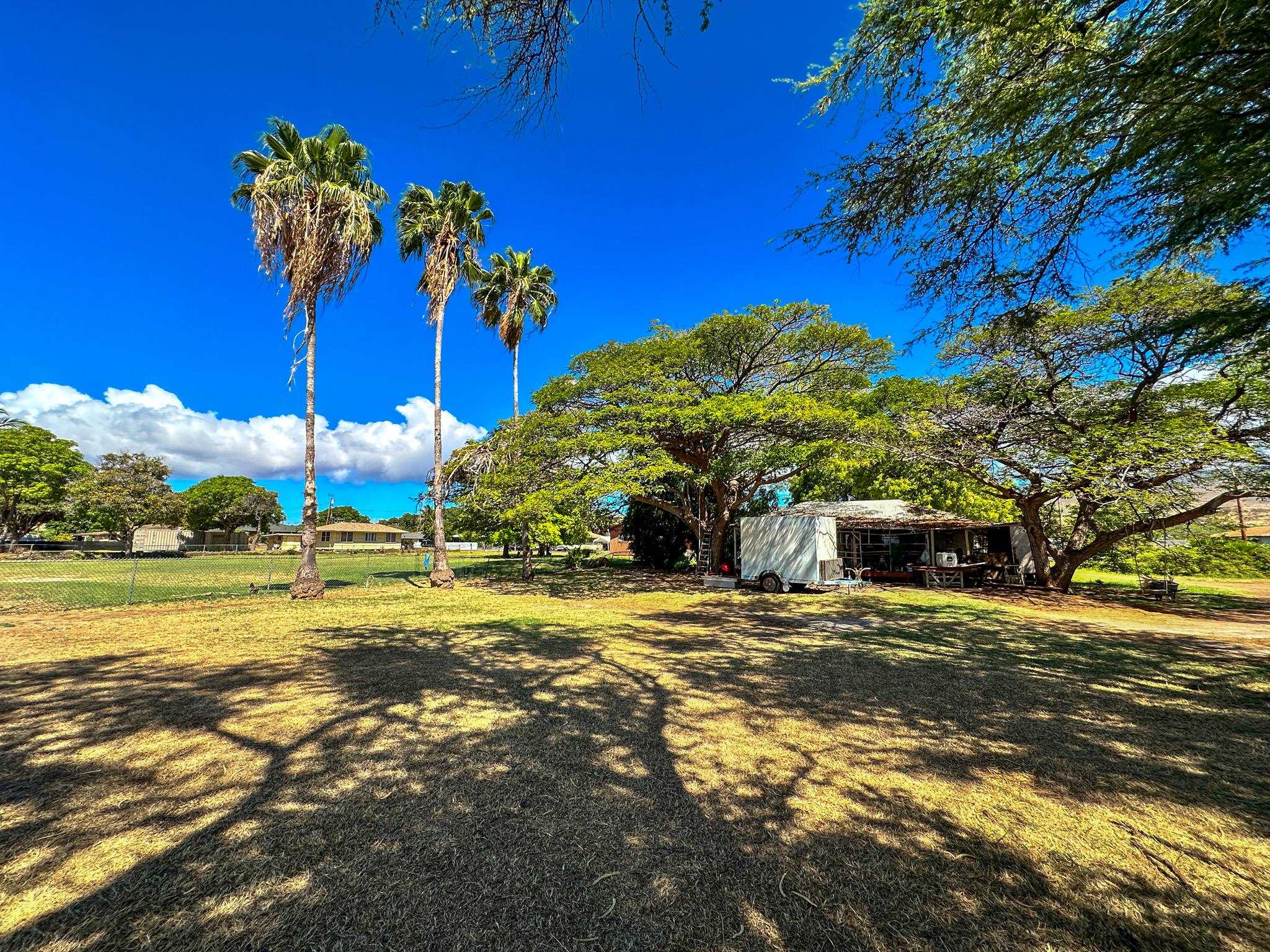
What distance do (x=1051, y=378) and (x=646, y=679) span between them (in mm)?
13947

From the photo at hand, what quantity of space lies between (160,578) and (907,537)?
3307 cm

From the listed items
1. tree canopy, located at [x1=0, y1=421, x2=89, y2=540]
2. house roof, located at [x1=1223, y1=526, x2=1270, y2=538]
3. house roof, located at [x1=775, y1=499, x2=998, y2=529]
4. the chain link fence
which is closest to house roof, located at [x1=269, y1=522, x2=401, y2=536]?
tree canopy, located at [x1=0, y1=421, x2=89, y2=540]

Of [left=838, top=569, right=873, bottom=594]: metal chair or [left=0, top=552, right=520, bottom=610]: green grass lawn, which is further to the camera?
[left=838, top=569, right=873, bottom=594]: metal chair

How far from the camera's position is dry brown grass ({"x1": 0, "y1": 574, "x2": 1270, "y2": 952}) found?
82.3 inches

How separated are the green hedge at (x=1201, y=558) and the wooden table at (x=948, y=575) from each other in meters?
4.45

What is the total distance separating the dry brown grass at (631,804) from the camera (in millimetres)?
2090

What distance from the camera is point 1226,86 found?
3275mm

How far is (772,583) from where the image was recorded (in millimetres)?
15695

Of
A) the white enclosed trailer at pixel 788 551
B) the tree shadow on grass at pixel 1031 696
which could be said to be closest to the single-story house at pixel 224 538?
the white enclosed trailer at pixel 788 551

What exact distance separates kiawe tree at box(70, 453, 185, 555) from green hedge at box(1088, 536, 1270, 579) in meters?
60.2

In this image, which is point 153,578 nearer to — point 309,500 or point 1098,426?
point 309,500

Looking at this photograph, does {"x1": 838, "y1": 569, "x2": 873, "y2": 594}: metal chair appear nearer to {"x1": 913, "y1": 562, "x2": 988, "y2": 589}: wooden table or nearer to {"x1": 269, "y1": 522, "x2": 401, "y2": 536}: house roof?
{"x1": 913, "y1": 562, "x2": 988, "y2": 589}: wooden table

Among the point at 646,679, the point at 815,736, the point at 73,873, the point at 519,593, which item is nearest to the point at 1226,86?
the point at 815,736

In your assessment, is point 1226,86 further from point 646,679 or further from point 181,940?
point 181,940
